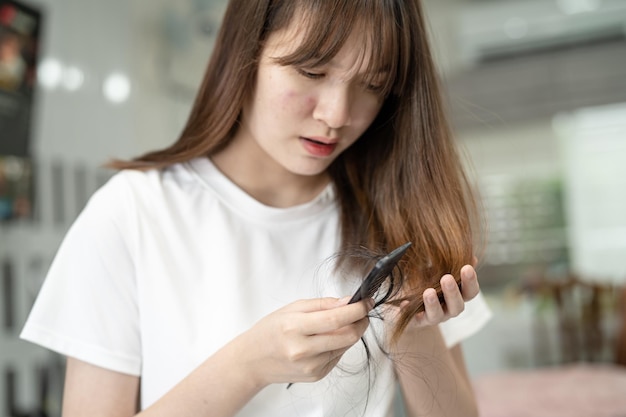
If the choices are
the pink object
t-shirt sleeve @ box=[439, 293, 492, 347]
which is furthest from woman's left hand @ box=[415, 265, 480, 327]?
the pink object

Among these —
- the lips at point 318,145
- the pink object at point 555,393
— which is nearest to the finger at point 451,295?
→ the lips at point 318,145

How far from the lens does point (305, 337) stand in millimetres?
606

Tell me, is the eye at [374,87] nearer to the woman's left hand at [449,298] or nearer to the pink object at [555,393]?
the woman's left hand at [449,298]

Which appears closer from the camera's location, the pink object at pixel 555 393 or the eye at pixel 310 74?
the eye at pixel 310 74

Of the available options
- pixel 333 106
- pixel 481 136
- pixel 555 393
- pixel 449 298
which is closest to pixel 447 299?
pixel 449 298

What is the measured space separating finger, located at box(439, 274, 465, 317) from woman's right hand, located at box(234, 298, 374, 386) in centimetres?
7

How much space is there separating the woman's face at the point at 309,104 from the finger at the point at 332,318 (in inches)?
9.3

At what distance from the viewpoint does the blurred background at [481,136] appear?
1.66 m

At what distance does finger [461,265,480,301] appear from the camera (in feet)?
2.18

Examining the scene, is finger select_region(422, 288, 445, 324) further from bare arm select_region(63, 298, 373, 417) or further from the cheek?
the cheek

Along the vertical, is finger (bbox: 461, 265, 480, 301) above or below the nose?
below

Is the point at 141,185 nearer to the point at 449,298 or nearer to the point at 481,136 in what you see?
the point at 449,298

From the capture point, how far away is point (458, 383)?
84 centimetres

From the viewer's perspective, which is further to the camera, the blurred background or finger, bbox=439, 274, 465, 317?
the blurred background
